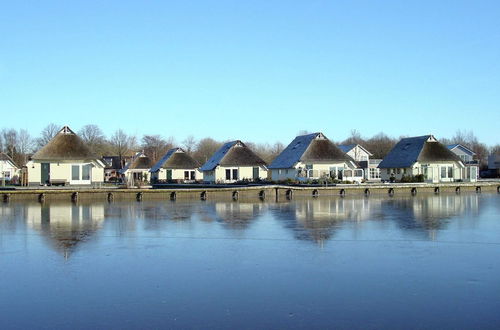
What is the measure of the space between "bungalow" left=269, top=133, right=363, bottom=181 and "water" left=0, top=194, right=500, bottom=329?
94.4ft

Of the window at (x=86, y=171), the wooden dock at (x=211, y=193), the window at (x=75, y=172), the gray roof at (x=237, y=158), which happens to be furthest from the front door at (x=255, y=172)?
the window at (x=75, y=172)

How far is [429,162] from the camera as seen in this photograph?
52.4m

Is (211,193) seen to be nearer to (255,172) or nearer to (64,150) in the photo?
(64,150)

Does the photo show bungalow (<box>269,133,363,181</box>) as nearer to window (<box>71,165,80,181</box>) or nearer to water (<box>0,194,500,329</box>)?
window (<box>71,165,80,181</box>)

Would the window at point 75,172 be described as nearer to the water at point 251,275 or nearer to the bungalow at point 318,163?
the bungalow at point 318,163

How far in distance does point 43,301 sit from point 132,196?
27730mm

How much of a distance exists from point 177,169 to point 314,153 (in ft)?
62.1

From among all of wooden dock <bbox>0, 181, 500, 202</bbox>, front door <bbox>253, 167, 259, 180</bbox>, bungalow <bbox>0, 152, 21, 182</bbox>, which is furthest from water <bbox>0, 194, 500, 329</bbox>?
bungalow <bbox>0, 152, 21, 182</bbox>

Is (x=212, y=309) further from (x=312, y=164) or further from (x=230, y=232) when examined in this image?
(x=312, y=164)

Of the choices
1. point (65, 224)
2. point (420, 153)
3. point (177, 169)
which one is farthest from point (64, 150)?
point (420, 153)

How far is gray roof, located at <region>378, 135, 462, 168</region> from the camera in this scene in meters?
52.3

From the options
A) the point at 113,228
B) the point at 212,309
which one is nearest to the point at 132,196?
the point at 113,228

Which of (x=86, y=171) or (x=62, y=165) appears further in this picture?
(x=86, y=171)

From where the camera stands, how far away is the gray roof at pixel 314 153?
48.5 m
